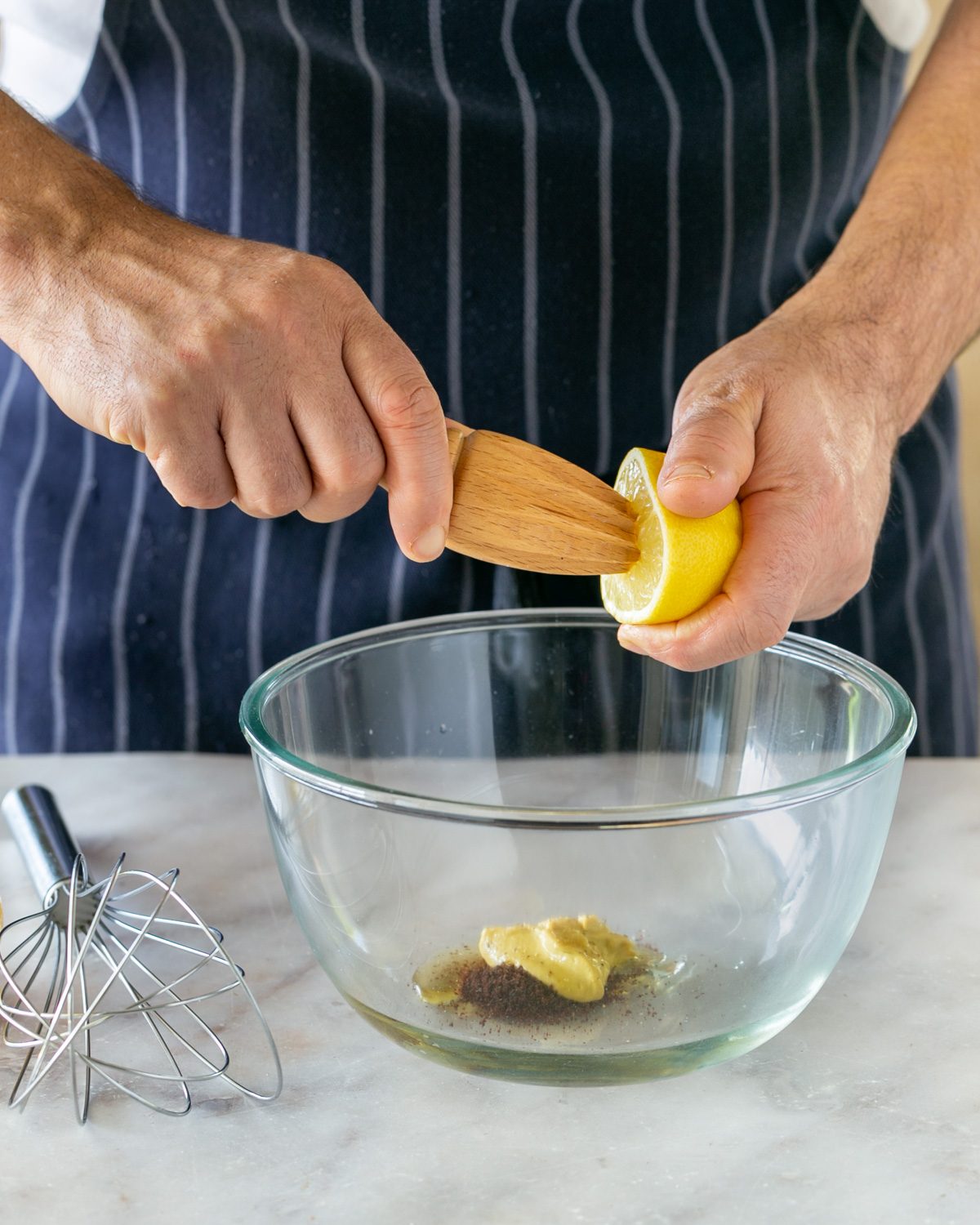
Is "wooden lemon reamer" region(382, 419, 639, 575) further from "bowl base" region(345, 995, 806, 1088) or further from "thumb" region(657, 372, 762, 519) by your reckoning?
"bowl base" region(345, 995, 806, 1088)

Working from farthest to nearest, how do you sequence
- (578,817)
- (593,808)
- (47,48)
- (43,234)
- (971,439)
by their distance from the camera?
1. (971,439)
2. (47,48)
3. (43,234)
4. (593,808)
5. (578,817)

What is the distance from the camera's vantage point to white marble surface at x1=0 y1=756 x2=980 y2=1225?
21.2 inches

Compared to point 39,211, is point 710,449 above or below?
below

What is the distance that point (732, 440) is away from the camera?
0.70m

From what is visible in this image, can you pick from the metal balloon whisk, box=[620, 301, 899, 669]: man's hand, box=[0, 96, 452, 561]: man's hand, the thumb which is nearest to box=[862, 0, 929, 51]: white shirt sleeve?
box=[620, 301, 899, 669]: man's hand

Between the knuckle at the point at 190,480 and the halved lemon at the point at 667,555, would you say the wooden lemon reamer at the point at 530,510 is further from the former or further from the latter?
the knuckle at the point at 190,480

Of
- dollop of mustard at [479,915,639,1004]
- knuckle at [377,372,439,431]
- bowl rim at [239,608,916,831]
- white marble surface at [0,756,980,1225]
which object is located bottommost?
white marble surface at [0,756,980,1225]

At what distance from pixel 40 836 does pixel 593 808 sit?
337 mm

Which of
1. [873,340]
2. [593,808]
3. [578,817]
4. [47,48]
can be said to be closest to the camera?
[578,817]

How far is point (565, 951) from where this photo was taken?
63cm

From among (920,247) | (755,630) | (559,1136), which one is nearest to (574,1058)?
(559,1136)

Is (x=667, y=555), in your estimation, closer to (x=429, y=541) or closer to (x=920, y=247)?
(x=429, y=541)

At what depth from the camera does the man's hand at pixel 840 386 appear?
70 centimetres

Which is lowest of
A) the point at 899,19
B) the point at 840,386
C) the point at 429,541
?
the point at 429,541
